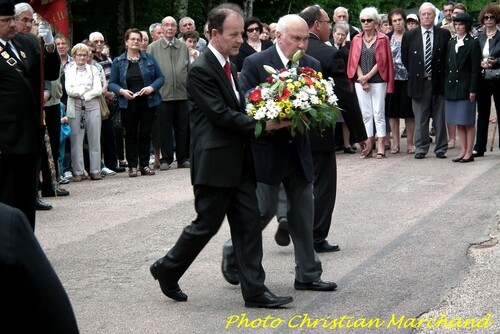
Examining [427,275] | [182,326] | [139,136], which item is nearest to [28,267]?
[182,326]

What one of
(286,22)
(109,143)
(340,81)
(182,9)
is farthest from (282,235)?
(182,9)

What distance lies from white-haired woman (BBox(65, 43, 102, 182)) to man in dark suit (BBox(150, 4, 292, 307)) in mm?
8243

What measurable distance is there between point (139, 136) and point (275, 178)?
27.3ft

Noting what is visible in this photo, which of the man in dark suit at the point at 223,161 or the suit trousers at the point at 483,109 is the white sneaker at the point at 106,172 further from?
the man in dark suit at the point at 223,161

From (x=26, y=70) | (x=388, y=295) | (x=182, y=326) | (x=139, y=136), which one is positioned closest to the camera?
(x=182, y=326)

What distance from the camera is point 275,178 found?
26.2 ft

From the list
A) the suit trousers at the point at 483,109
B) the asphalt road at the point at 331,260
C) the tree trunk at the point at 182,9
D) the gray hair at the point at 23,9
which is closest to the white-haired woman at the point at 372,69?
the suit trousers at the point at 483,109

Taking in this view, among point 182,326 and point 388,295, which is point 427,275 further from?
point 182,326

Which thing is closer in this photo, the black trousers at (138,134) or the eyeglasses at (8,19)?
the eyeglasses at (8,19)

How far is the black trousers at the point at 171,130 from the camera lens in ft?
55.2

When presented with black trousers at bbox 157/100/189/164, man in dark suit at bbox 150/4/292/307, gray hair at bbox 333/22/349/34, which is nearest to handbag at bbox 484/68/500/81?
gray hair at bbox 333/22/349/34

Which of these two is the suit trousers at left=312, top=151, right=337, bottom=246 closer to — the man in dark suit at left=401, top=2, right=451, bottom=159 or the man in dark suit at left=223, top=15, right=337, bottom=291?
the man in dark suit at left=223, top=15, right=337, bottom=291

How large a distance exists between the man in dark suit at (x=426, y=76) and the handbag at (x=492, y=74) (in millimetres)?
997

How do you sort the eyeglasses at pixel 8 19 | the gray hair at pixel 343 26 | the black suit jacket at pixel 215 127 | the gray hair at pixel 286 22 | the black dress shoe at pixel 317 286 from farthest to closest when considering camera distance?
the gray hair at pixel 343 26
the eyeglasses at pixel 8 19
the gray hair at pixel 286 22
the black dress shoe at pixel 317 286
the black suit jacket at pixel 215 127
